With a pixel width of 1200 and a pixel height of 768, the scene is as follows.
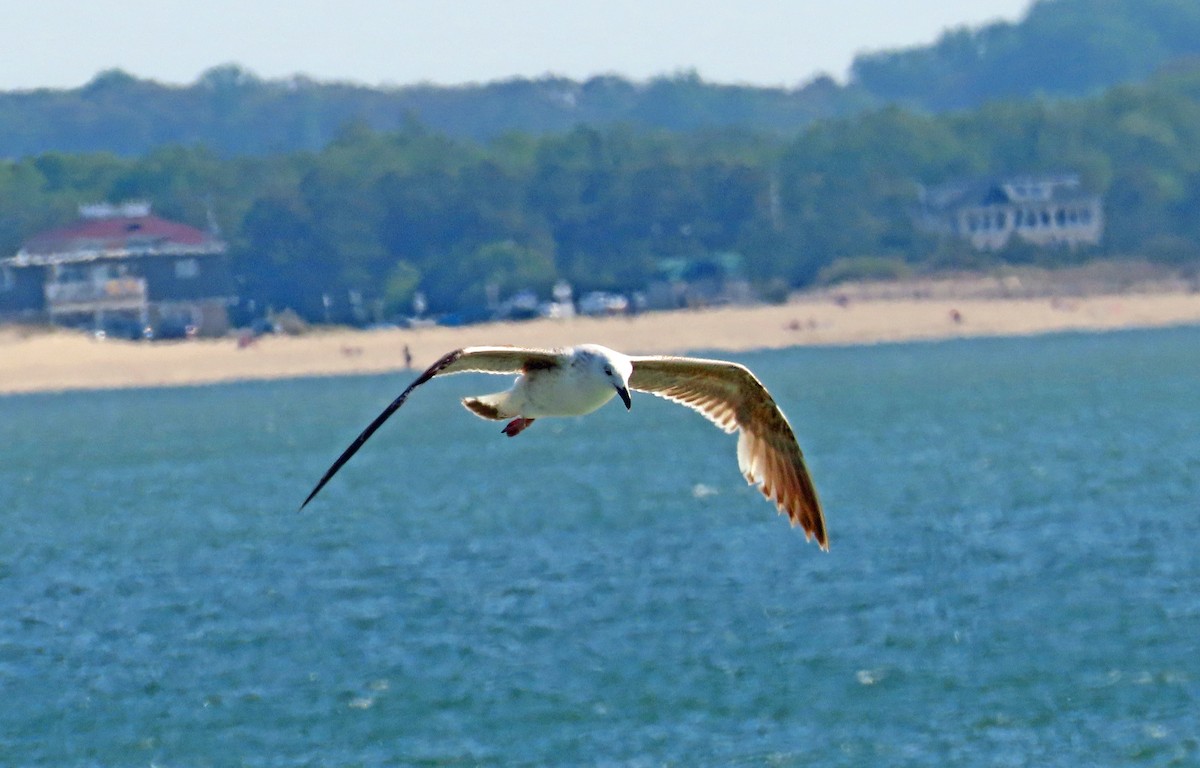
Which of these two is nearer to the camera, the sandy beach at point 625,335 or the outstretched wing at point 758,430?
the outstretched wing at point 758,430

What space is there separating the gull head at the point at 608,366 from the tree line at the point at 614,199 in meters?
90.8

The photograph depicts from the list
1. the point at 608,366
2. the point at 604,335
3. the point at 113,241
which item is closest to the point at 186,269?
the point at 113,241

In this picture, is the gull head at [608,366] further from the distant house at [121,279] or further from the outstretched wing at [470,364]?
the distant house at [121,279]

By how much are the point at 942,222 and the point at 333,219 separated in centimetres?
3130

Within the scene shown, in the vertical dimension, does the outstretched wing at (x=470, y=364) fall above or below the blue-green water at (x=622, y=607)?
above

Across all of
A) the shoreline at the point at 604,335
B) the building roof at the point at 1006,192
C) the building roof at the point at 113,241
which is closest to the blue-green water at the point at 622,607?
the shoreline at the point at 604,335

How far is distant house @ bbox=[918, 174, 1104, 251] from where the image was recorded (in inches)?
4564

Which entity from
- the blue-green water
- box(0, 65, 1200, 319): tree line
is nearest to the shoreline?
box(0, 65, 1200, 319): tree line

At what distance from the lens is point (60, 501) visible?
53594mm

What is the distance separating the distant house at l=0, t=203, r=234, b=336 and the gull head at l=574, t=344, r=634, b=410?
89.2m

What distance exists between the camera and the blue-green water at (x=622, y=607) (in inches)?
925

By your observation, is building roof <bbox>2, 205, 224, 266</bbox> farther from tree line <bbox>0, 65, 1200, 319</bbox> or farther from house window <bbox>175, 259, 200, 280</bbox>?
tree line <bbox>0, 65, 1200, 319</bbox>

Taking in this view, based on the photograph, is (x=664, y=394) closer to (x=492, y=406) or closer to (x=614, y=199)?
(x=492, y=406)

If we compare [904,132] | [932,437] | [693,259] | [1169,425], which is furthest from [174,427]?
[904,132]
